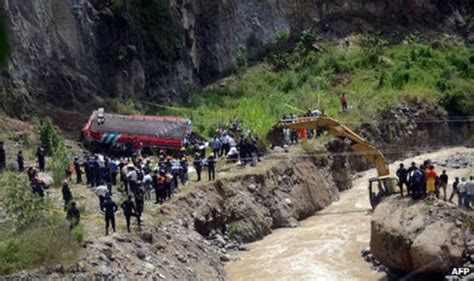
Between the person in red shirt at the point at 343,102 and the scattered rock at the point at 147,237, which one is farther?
the person in red shirt at the point at 343,102

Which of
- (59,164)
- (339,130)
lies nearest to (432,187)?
(339,130)

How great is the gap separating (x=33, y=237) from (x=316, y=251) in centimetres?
1042

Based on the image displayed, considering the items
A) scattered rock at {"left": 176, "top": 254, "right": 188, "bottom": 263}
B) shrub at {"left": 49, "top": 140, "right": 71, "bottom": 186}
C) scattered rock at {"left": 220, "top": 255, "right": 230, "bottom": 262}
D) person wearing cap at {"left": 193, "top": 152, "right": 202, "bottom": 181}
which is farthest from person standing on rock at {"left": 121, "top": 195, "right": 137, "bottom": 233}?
person wearing cap at {"left": 193, "top": 152, "right": 202, "bottom": 181}

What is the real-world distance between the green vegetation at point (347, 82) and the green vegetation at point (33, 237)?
18.2 m

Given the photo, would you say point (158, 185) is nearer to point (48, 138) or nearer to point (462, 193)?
point (48, 138)

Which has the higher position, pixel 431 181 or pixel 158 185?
pixel 158 185

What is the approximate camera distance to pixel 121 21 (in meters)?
43.7

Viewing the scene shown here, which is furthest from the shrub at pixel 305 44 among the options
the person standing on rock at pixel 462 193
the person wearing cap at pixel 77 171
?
the person standing on rock at pixel 462 193

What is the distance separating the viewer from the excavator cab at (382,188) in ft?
96.3

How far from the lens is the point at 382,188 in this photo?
101 ft

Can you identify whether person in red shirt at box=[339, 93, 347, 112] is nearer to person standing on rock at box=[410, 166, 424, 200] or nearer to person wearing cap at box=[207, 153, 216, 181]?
person wearing cap at box=[207, 153, 216, 181]

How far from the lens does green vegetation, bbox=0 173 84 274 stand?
18000mm
